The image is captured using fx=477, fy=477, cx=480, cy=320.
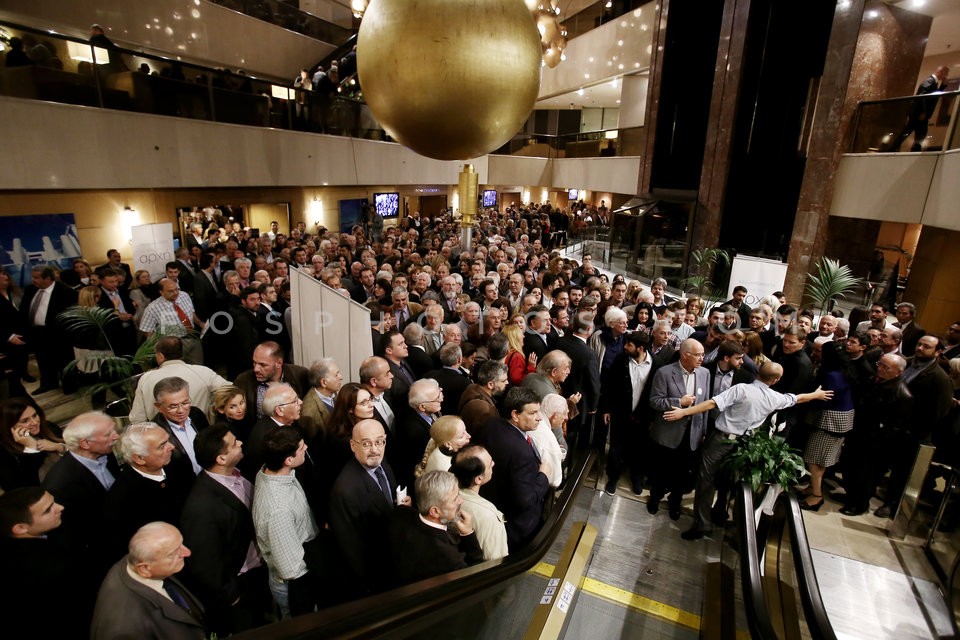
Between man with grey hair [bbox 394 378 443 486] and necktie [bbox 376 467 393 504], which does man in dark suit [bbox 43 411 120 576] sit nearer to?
necktie [bbox 376 467 393 504]

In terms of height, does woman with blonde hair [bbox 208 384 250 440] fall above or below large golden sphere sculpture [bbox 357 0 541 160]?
below

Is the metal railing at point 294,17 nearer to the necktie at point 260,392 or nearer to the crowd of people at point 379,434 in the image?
the crowd of people at point 379,434

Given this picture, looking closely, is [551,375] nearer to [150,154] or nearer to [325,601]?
[325,601]

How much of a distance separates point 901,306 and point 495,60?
7317mm

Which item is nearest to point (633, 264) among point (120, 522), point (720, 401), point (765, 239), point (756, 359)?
point (765, 239)

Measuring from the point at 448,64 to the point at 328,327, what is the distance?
378cm

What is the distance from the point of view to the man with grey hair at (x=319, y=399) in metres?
3.53

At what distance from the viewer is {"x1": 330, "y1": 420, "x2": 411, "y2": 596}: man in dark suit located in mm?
2643

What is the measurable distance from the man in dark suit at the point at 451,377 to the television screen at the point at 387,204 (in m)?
13.9

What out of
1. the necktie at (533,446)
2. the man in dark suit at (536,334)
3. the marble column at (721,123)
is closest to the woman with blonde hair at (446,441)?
the necktie at (533,446)

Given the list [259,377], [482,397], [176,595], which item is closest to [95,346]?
[259,377]

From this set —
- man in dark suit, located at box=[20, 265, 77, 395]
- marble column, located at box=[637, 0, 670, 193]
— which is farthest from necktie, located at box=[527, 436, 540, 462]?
marble column, located at box=[637, 0, 670, 193]

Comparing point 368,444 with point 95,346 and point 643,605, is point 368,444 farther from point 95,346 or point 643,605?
point 95,346

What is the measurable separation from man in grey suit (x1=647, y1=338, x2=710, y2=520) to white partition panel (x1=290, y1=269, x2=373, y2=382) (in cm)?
250
